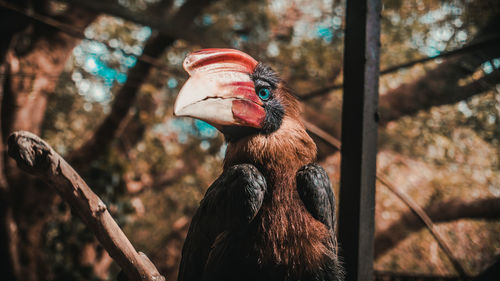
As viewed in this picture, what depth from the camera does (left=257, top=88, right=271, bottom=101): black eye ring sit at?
1.11m

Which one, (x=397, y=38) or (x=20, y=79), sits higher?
(x=397, y=38)

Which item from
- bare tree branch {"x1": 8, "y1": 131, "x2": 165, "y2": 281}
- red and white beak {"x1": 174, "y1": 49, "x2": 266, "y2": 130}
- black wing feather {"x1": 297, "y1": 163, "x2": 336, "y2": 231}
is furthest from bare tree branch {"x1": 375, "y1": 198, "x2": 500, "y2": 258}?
bare tree branch {"x1": 8, "y1": 131, "x2": 165, "y2": 281}

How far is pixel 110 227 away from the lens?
0.86m

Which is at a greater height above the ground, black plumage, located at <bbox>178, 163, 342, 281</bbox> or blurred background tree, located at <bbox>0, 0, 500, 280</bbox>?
blurred background tree, located at <bbox>0, 0, 500, 280</bbox>

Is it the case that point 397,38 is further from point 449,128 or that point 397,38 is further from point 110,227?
point 110,227

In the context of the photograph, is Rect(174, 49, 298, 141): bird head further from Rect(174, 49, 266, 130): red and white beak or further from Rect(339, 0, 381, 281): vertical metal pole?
Rect(339, 0, 381, 281): vertical metal pole

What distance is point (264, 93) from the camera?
112 cm

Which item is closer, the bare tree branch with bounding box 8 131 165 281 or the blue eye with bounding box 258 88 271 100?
the bare tree branch with bounding box 8 131 165 281

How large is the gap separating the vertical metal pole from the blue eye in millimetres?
263

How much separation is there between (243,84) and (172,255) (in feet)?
14.7

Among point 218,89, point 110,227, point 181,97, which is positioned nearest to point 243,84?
point 218,89

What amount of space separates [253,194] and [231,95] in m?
0.27

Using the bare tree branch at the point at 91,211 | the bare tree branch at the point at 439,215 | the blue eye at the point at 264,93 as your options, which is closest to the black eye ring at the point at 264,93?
the blue eye at the point at 264,93

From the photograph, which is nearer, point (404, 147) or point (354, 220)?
point (354, 220)
